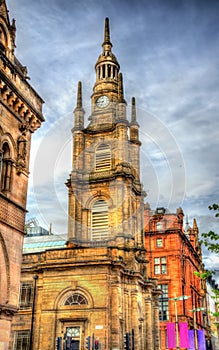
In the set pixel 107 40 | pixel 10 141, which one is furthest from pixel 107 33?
pixel 10 141

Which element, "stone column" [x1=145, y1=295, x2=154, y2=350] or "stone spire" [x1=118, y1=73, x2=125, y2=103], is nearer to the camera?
"stone column" [x1=145, y1=295, x2=154, y2=350]

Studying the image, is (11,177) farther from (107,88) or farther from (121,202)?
(107,88)

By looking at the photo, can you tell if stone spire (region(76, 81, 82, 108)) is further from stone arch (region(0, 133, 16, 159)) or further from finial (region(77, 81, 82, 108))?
stone arch (region(0, 133, 16, 159))

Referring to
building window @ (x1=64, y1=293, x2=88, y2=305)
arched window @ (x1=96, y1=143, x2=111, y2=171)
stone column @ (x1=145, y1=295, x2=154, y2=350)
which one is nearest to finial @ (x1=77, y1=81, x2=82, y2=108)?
A: arched window @ (x1=96, y1=143, x2=111, y2=171)

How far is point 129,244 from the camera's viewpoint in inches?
1954

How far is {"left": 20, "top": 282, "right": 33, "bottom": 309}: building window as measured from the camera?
4566 centimetres

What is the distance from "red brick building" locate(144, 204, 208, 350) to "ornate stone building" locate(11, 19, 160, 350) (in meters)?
11.4

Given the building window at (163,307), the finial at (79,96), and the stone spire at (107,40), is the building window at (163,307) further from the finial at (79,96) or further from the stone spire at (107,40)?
the stone spire at (107,40)

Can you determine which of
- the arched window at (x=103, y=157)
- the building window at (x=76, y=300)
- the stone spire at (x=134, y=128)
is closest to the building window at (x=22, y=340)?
the building window at (x=76, y=300)

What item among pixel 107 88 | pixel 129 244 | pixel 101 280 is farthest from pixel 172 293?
pixel 107 88

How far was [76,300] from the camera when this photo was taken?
4303 centimetres

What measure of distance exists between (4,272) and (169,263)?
48.0m

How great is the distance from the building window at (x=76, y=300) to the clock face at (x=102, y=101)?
27603 millimetres

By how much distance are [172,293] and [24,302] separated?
1028 inches
